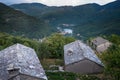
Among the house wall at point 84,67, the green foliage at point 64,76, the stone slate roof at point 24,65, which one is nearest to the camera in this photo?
the stone slate roof at point 24,65

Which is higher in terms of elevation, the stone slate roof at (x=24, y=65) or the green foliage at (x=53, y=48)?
the stone slate roof at (x=24, y=65)

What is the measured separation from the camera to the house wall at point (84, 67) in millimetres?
51219

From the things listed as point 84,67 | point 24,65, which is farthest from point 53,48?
point 24,65

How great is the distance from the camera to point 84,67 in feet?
169

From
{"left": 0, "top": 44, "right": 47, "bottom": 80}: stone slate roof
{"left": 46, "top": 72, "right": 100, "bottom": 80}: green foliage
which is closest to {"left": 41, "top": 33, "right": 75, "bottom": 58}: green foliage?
{"left": 46, "top": 72, "right": 100, "bottom": 80}: green foliage

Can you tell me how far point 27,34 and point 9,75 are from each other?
155 metres

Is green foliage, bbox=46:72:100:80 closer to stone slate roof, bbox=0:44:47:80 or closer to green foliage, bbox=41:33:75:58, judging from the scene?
stone slate roof, bbox=0:44:47:80

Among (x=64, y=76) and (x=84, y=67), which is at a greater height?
(x=64, y=76)

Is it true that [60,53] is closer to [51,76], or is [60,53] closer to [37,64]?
[51,76]

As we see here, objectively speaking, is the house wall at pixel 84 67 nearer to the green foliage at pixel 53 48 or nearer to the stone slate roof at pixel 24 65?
the stone slate roof at pixel 24 65

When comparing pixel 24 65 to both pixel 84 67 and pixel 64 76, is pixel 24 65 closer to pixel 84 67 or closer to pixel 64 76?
pixel 64 76

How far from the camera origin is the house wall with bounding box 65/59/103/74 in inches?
2016

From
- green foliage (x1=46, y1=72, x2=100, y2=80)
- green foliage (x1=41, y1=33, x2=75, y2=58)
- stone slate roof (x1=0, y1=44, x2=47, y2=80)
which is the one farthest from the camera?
green foliage (x1=41, y1=33, x2=75, y2=58)

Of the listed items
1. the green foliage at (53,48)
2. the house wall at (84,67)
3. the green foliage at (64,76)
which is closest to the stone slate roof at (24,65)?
the green foliage at (64,76)
